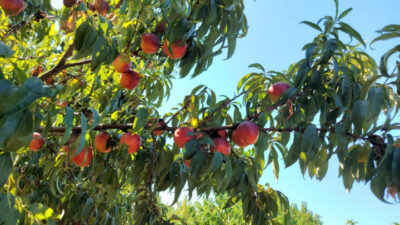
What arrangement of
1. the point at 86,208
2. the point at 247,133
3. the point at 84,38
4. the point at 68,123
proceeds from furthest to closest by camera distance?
the point at 86,208, the point at 247,133, the point at 84,38, the point at 68,123

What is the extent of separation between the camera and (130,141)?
5.05 feet

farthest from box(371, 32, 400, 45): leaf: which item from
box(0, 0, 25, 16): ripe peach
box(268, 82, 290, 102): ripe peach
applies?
box(0, 0, 25, 16): ripe peach

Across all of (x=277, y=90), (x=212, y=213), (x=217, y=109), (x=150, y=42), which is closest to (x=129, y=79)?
(x=150, y=42)

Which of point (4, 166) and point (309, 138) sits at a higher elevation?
point (309, 138)

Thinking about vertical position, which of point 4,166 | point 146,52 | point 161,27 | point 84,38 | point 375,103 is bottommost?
point 4,166

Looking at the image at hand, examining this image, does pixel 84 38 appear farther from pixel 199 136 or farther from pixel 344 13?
pixel 344 13

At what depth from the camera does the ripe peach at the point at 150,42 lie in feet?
4.86

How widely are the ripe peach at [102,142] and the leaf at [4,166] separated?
0.63 metres

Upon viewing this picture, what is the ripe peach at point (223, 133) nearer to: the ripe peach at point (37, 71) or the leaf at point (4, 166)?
the leaf at point (4, 166)

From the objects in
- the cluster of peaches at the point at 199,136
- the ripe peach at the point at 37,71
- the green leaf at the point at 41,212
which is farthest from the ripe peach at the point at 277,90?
the ripe peach at the point at 37,71

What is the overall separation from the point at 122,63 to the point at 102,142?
0.39m

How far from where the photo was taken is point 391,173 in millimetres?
991

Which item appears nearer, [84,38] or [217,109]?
[84,38]

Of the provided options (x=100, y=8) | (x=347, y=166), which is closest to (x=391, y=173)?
(x=347, y=166)
